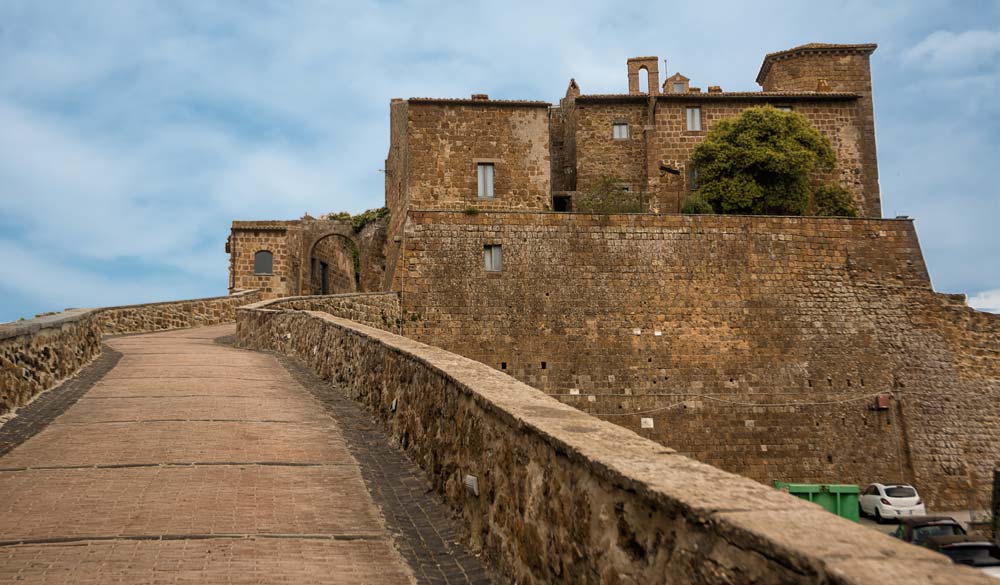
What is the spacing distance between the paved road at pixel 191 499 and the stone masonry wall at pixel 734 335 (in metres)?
13.2

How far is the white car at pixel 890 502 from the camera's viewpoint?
2094cm

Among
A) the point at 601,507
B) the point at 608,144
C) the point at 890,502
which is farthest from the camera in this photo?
the point at 608,144

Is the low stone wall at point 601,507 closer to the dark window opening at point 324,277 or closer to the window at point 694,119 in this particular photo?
the window at point 694,119

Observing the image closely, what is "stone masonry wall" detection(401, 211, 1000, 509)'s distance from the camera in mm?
22406

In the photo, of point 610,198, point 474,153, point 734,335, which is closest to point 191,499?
point 734,335

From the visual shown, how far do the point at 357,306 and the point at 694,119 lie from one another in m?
17.4

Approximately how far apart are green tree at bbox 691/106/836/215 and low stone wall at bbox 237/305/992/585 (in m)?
24.7

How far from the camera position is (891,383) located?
23453 mm

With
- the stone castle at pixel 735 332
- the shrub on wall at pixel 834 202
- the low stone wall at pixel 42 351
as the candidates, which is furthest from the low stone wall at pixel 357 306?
the shrub on wall at pixel 834 202

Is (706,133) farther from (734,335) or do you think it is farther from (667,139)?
(734,335)

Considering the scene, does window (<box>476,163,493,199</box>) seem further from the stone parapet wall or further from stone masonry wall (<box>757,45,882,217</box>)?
stone masonry wall (<box>757,45,882,217</box>)

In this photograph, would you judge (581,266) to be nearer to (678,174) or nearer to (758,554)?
(678,174)

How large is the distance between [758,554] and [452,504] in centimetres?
360

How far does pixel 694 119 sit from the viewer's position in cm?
3139
